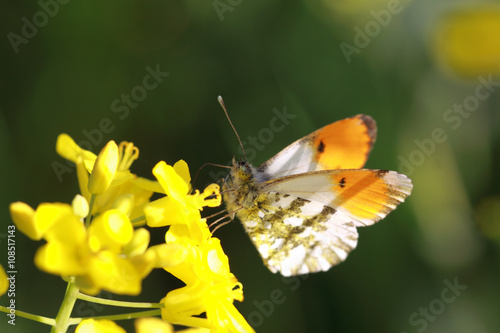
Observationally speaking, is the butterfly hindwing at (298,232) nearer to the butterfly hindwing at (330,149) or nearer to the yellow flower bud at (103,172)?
the butterfly hindwing at (330,149)

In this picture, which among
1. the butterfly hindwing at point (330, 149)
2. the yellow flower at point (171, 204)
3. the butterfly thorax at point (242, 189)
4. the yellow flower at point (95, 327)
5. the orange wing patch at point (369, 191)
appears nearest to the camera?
the yellow flower at point (95, 327)

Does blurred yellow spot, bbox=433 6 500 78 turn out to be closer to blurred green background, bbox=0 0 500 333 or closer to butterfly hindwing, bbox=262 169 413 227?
blurred green background, bbox=0 0 500 333

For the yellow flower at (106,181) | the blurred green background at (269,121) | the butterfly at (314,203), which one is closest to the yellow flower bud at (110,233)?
the yellow flower at (106,181)

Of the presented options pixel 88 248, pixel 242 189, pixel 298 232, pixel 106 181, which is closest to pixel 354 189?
pixel 298 232

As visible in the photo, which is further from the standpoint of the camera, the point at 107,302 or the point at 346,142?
the point at 346,142

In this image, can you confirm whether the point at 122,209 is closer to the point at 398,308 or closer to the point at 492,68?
the point at 398,308

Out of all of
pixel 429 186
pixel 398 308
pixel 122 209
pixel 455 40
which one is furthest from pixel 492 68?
pixel 122 209

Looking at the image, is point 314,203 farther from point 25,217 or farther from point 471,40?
point 471,40
